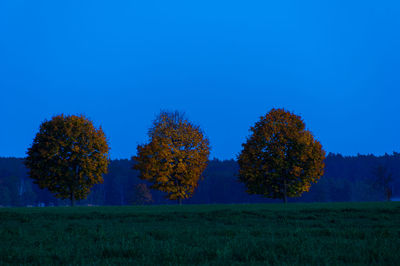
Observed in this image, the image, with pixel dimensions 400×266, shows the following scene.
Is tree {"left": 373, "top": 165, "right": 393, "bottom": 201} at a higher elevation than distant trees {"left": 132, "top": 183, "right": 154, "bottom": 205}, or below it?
higher

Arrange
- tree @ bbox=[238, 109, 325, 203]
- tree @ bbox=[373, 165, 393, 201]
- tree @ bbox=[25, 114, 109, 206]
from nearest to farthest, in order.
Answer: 1. tree @ bbox=[238, 109, 325, 203]
2. tree @ bbox=[25, 114, 109, 206]
3. tree @ bbox=[373, 165, 393, 201]

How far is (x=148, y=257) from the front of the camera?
9359 mm

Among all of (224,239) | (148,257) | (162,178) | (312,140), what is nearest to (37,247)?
(148,257)

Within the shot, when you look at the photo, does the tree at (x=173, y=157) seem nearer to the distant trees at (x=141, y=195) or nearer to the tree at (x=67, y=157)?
the tree at (x=67, y=157)

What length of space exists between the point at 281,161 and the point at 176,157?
14.1 m

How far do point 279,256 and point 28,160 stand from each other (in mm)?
47741

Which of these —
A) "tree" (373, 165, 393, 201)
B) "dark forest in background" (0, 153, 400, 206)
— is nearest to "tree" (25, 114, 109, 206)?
"tree" (373, 165, 393, 201)

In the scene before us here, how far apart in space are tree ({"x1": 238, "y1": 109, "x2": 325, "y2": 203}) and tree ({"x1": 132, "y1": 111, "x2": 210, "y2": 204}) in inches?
269

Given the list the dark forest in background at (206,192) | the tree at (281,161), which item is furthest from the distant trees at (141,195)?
the tree at (281,161)

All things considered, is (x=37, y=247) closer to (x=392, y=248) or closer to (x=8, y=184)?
(x=392, y=248)

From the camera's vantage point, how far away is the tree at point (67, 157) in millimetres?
49844

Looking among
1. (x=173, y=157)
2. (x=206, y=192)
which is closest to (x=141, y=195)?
(x=173, y=157)

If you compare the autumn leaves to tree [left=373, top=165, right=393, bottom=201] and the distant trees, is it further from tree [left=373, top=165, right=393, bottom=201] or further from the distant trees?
the distant trees

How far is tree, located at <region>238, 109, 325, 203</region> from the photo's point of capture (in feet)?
158
